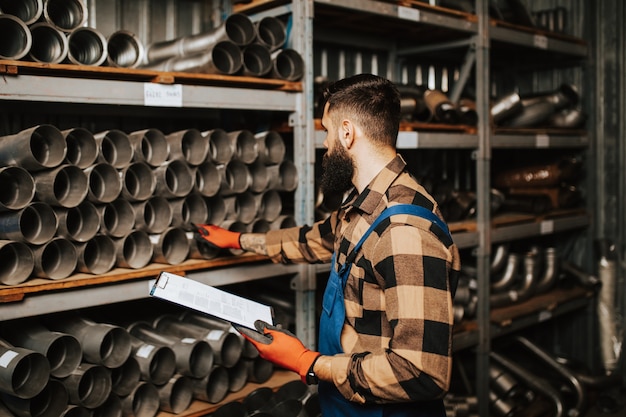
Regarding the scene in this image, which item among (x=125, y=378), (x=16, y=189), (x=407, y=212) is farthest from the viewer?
(x=125, y=378)

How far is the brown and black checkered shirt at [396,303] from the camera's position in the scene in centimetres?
165

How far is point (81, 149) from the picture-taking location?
2318 mm

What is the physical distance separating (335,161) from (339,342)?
1.85ft

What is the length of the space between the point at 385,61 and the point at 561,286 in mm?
2117

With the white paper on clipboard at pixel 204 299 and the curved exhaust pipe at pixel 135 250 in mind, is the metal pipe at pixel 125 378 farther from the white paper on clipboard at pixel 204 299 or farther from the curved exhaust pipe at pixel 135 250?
the white paper on clipboard at pixel 204 299

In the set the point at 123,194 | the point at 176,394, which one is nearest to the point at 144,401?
the point at 176,394

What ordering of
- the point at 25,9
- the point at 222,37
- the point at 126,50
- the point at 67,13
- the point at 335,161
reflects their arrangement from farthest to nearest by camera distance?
the point at 222,37 < the point at 126,50 < the point at 67,13 < the point at 25,9 < the point at 335,161

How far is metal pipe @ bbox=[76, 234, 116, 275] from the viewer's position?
2.31m

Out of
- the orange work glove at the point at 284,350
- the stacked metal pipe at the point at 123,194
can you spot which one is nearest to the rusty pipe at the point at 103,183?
the stacked metal pipe at the point at 123,194

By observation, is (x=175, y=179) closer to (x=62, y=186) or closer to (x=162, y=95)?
(x=162, y=95)

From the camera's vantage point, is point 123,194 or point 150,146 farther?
point 150,146

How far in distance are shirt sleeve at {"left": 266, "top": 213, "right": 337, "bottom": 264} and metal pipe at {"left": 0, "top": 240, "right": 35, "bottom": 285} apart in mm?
891

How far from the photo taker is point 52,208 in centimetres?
222

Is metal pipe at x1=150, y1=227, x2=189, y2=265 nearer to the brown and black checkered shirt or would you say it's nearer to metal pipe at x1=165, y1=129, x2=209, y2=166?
metal pipe at x1=165, y1=129, x2=209, y2=166
